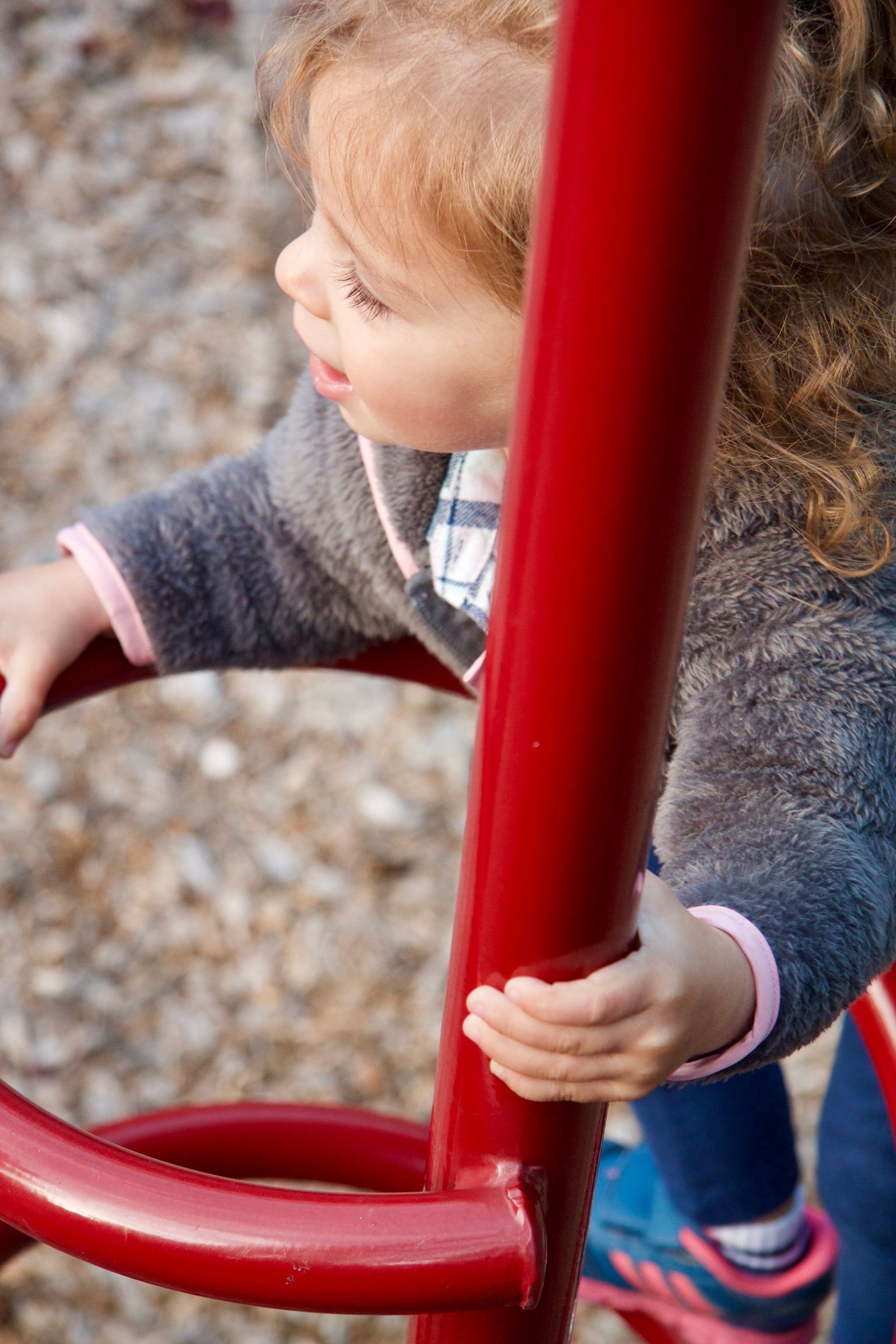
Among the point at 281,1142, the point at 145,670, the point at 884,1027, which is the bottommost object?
the point at 281,1142

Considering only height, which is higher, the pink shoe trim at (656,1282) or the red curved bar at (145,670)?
the red curved bar at (145,670)

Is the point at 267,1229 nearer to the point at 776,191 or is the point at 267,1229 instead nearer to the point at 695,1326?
the point at 776,191

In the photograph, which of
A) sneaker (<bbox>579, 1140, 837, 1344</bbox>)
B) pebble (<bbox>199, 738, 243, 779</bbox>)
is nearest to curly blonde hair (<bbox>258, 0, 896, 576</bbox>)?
sneaker (<bbox>579, 1140, 837, 1344</bbox>)

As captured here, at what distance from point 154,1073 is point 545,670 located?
5.26 feet

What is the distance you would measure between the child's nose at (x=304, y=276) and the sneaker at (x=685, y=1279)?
89 cm

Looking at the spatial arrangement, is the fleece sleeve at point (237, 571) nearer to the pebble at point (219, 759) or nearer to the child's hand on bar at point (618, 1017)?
the child's hand on bar at point (618, 1017)

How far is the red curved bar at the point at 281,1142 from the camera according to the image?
1040mm

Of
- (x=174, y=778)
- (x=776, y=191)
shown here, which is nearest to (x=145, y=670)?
(x=776, y=191)

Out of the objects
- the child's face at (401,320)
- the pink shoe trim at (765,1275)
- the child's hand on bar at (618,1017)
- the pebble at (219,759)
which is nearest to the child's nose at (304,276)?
the child's face at (401,320)

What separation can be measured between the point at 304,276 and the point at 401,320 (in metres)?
0.07

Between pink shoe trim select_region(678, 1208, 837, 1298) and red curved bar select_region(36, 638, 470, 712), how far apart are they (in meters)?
0.67

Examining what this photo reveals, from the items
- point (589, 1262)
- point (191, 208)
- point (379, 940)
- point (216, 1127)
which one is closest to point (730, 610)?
point (216, 1127)

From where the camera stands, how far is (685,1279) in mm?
1330

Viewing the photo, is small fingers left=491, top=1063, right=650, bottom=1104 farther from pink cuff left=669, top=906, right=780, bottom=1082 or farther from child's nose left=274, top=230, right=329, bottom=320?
child's nose left=274, top=230, right=329, bottom=320
